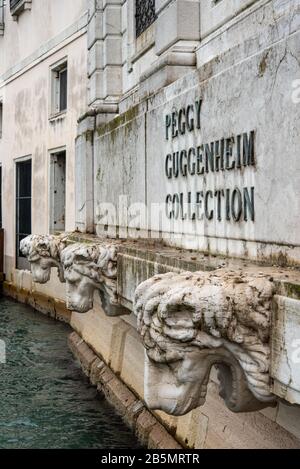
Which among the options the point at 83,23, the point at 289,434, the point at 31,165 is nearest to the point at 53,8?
the point at 83,23

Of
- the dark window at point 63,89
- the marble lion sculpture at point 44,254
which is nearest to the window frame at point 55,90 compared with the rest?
the dark window at point 63,89

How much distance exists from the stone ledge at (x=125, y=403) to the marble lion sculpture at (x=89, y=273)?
830 millimetres

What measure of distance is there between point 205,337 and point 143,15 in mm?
6030

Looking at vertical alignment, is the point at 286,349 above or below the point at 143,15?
below

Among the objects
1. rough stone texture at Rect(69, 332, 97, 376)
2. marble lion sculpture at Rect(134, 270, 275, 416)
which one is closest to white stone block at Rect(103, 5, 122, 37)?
rough stone texture at Rect(69, 332, 97, 376)

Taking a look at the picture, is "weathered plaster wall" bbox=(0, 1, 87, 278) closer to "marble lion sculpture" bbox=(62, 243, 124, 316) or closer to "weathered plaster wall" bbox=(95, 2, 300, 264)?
"marble lion sculpture" bbox=(62, 243, 124, 316)

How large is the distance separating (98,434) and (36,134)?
33.4 ft

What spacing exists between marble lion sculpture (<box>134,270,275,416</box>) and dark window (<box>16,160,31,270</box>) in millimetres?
13340

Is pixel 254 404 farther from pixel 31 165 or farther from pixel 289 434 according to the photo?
pixel 31 165

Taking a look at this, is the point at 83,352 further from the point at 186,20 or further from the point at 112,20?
the point at 186,20

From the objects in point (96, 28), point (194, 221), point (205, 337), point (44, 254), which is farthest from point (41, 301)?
point (205, 337)

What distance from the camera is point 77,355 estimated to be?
972 cm

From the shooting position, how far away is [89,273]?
6.67 metres

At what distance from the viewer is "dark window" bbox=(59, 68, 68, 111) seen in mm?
14711
